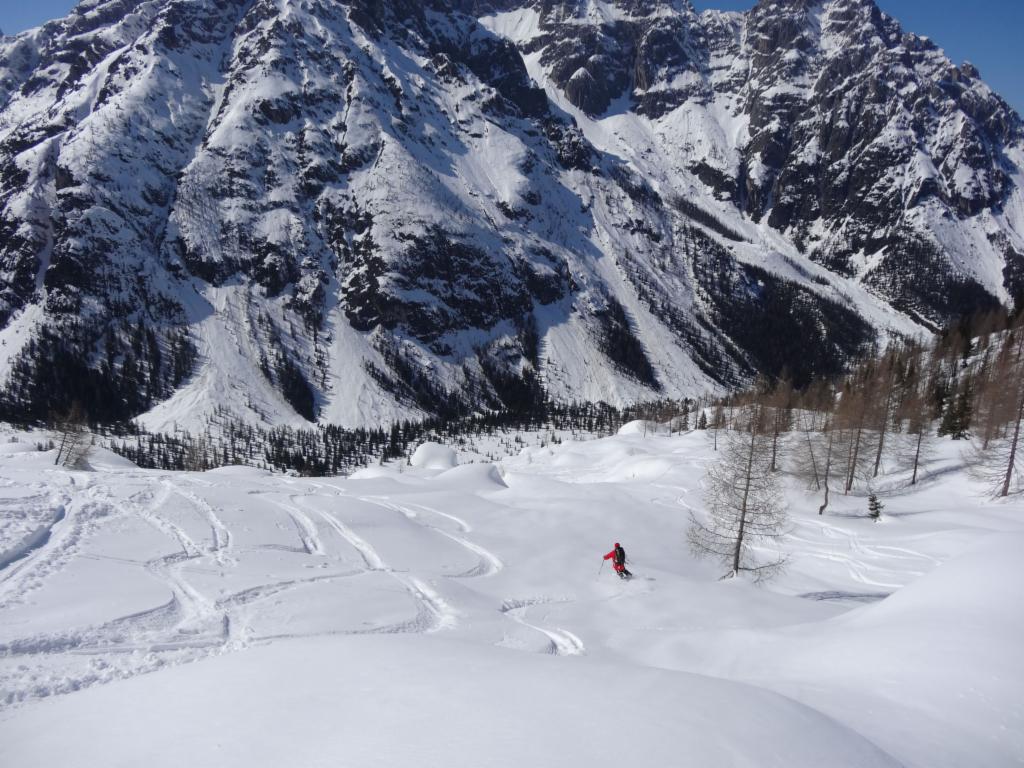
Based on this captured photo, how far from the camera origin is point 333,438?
16112cm

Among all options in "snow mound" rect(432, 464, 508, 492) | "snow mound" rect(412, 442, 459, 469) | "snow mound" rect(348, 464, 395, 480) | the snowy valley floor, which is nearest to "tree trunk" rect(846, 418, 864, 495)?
the snowy valley floor

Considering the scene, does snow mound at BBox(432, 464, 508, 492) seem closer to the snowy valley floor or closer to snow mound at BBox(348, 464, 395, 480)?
snow mound at BBox(348, 464, 395, 480)

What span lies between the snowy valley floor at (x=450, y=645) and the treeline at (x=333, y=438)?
112742 millimetres

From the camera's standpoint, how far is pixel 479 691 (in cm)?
677

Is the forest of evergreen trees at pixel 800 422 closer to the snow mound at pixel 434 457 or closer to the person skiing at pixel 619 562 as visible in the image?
the person skiing at pixel 619 562

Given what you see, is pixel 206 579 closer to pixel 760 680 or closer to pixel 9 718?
pixel 9 718

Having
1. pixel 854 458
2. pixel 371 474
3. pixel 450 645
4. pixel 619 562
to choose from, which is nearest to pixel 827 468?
pixel 854 458

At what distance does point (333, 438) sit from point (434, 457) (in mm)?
88965

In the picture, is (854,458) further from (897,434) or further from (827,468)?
(897,434)

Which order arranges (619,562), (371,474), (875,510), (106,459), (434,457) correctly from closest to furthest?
(619,562)
(875,510)
(371,474)
(106,459)
(434,457)

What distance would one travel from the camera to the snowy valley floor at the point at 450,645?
5672 millimetres

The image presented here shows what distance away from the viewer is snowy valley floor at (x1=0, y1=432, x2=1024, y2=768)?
5.67 m

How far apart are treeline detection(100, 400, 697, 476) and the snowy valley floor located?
113 metres

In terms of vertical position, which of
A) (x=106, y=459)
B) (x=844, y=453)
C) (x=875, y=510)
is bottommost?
(x=106, y=459)
